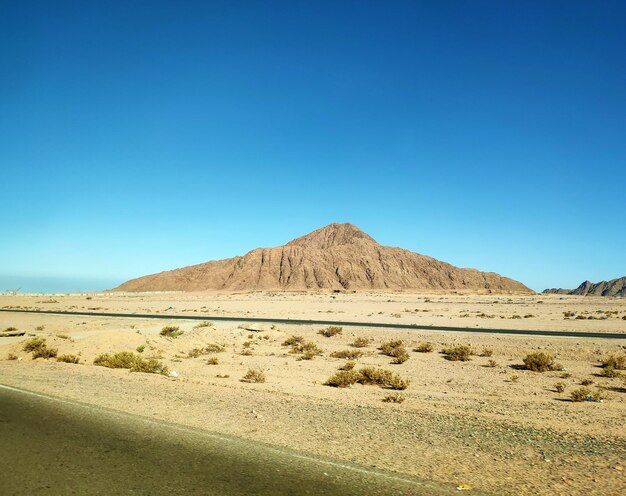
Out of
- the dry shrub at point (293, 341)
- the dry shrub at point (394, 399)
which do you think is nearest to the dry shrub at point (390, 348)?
the dry shrub at point (293, 341)

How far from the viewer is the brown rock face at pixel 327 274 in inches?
6412

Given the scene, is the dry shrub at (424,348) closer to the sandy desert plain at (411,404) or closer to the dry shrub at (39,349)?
the sandy desert plain at (411,404)

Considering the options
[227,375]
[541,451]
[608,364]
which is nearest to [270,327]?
[227,375]

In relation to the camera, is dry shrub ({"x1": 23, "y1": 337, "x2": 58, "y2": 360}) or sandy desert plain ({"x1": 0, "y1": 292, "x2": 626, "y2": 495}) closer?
sandy desert plain ({"x1": 0, "y1": 292, "x2": 626, "y2": 495})

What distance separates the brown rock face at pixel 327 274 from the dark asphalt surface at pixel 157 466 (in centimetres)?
14572

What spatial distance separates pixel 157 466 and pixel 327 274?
159 metres

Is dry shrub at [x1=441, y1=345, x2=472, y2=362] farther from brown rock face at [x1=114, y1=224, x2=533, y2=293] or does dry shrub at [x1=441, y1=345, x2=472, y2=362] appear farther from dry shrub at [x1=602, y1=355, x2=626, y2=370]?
brown rock face at [x1=114, y1=224, x2=533, y2=293]

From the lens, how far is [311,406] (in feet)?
36.8

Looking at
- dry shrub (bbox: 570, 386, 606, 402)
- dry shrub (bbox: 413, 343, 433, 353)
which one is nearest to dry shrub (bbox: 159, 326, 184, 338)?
dry shrub (bbox: 413, 343, 433, 353)

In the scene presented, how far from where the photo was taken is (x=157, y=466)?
6.49 m

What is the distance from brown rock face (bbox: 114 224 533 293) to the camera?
534 ft

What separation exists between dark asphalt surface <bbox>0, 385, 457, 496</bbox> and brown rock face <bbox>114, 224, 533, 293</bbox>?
14572cm

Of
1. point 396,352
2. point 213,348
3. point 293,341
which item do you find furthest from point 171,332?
point 396,352

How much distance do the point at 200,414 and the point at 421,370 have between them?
36.2ft
